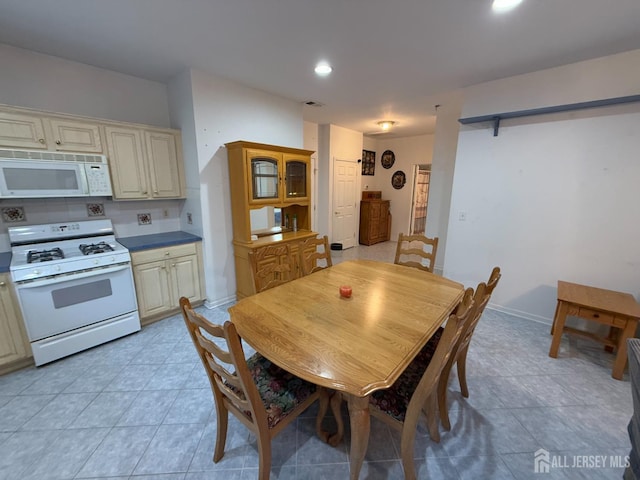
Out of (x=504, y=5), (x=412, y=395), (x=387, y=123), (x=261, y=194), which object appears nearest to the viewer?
(x=412, y=395)

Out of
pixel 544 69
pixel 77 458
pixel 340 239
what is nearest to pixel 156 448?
pixel 77 458

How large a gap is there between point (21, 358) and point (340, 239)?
16.0ft

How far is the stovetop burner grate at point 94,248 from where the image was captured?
2.34 metres

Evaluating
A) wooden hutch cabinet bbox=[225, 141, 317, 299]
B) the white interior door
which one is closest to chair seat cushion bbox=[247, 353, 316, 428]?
wooden hutch cabinet bbox=[225, 141, 317, 299]

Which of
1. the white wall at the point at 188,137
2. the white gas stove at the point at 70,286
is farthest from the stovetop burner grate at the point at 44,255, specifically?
the white wall at the point at 188,137

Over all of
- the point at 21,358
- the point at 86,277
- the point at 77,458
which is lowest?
the point at 77,458

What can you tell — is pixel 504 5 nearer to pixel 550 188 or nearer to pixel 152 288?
pixel 550 188

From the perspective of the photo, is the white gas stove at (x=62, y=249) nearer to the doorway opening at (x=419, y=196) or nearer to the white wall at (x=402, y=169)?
the white wall at (x=402, y=169)

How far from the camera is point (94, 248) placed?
2395 millimetres

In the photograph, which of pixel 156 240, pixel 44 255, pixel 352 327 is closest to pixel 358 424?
pixel 352 327

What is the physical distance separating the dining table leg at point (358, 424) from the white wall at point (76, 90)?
3.46 m

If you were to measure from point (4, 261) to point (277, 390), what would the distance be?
2.46 meters

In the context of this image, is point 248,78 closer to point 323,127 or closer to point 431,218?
point 323,127

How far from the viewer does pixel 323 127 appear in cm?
511
